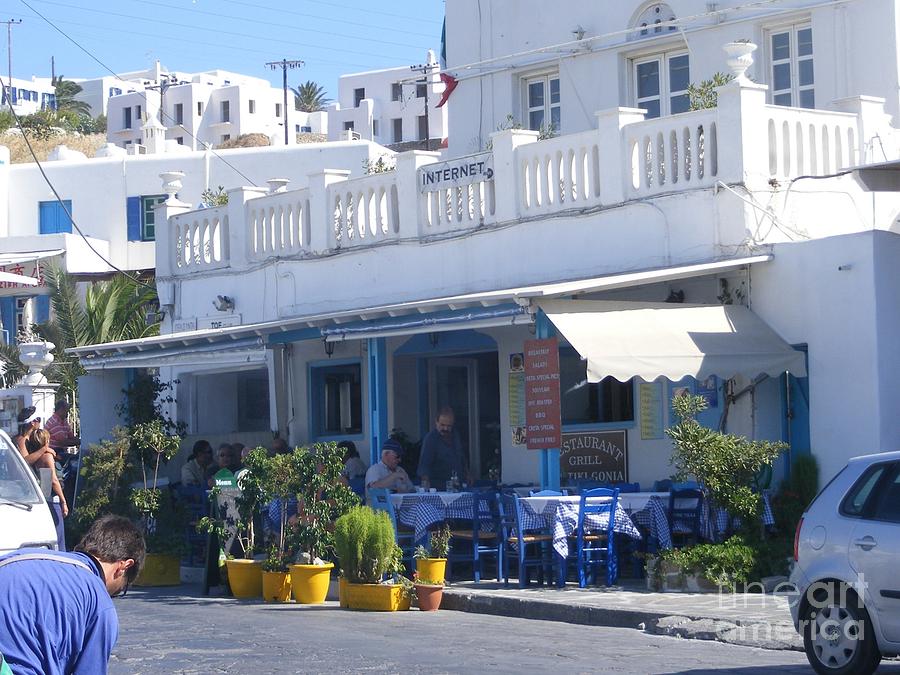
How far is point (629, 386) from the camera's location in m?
15.9

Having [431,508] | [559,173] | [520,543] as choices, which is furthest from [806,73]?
[520,543]

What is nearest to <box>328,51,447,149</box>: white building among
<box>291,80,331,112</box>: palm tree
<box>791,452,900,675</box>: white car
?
<box>291,80,331,112</box>: palm tree

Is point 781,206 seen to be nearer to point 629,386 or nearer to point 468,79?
point 629,386

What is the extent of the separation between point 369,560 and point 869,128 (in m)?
7.19

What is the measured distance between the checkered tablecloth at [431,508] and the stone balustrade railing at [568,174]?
11.8 feet

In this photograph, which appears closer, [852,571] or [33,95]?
[852,571]

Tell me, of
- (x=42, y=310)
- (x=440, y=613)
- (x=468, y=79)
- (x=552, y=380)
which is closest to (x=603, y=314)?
(x=552, y=380)

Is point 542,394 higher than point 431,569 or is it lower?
higher

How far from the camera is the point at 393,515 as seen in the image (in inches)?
558

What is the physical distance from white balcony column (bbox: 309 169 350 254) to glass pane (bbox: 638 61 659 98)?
169 inches

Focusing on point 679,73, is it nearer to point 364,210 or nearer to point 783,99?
point 783,99

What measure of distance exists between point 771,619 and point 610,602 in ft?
5.07

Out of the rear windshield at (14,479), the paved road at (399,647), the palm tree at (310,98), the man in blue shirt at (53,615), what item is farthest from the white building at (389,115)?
the man in blue shirt at (53,615)

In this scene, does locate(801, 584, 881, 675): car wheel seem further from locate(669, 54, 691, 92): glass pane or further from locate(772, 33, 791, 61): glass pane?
locate(669, 54, 691, 92): glass pane
